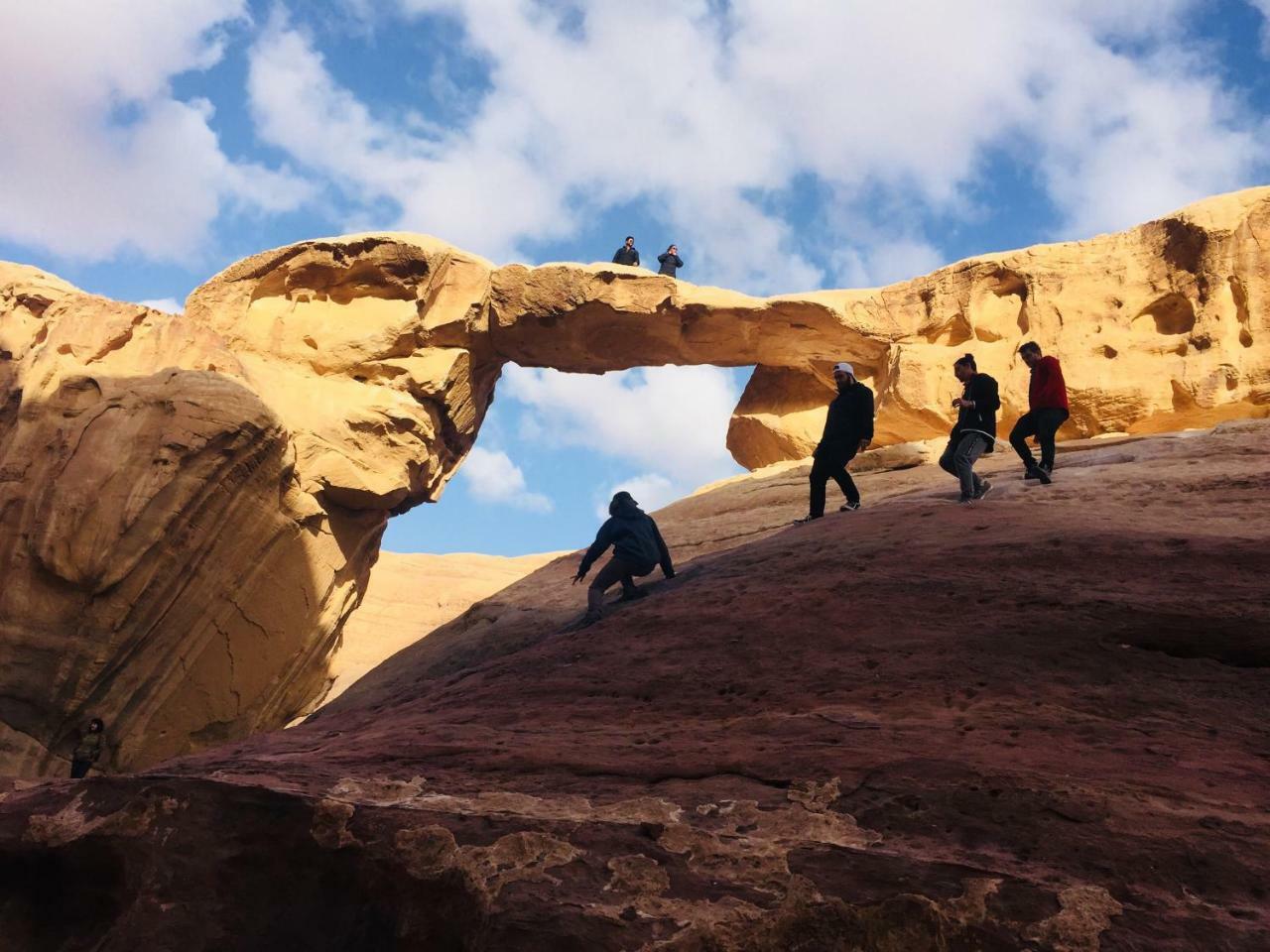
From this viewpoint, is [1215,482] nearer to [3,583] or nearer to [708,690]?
[708,690]

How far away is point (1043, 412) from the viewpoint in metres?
9.61

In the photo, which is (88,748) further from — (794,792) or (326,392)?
(794,792)

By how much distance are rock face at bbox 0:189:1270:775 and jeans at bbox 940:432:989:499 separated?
306 inches

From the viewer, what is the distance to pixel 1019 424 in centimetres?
984

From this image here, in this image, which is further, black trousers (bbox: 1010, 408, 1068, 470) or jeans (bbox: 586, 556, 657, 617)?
black trousers (bbox: 1010, 408, 1068, 470)

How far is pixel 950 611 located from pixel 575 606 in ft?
15.5

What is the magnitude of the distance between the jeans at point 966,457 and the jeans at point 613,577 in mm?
2764

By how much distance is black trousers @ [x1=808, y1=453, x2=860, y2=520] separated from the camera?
33.1 feet

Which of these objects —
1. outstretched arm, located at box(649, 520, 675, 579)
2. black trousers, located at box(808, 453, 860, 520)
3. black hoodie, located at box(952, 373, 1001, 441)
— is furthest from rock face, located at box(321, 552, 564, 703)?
black hoodie, located at box(952, 373, 1001, 441)

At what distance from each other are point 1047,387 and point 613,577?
422 cm

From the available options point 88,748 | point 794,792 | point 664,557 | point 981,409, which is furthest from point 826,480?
point 88,748

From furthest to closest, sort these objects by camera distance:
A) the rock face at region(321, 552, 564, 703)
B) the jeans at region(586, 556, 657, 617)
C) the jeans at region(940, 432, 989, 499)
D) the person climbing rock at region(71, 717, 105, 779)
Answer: the rock face at region(321, 552, 564, 703) < the person climbing rock at region(71, 717, 105, 779) < the jeans at region(940, 432, 989, 499) < the jeans at region(586, 556, 657, 617)

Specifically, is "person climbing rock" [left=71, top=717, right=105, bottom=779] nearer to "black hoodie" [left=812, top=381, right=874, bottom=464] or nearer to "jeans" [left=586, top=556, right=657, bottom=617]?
"jeans" [left=586, top=556, right=657, bottom=617]

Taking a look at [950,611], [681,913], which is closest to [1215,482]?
[950,611]
